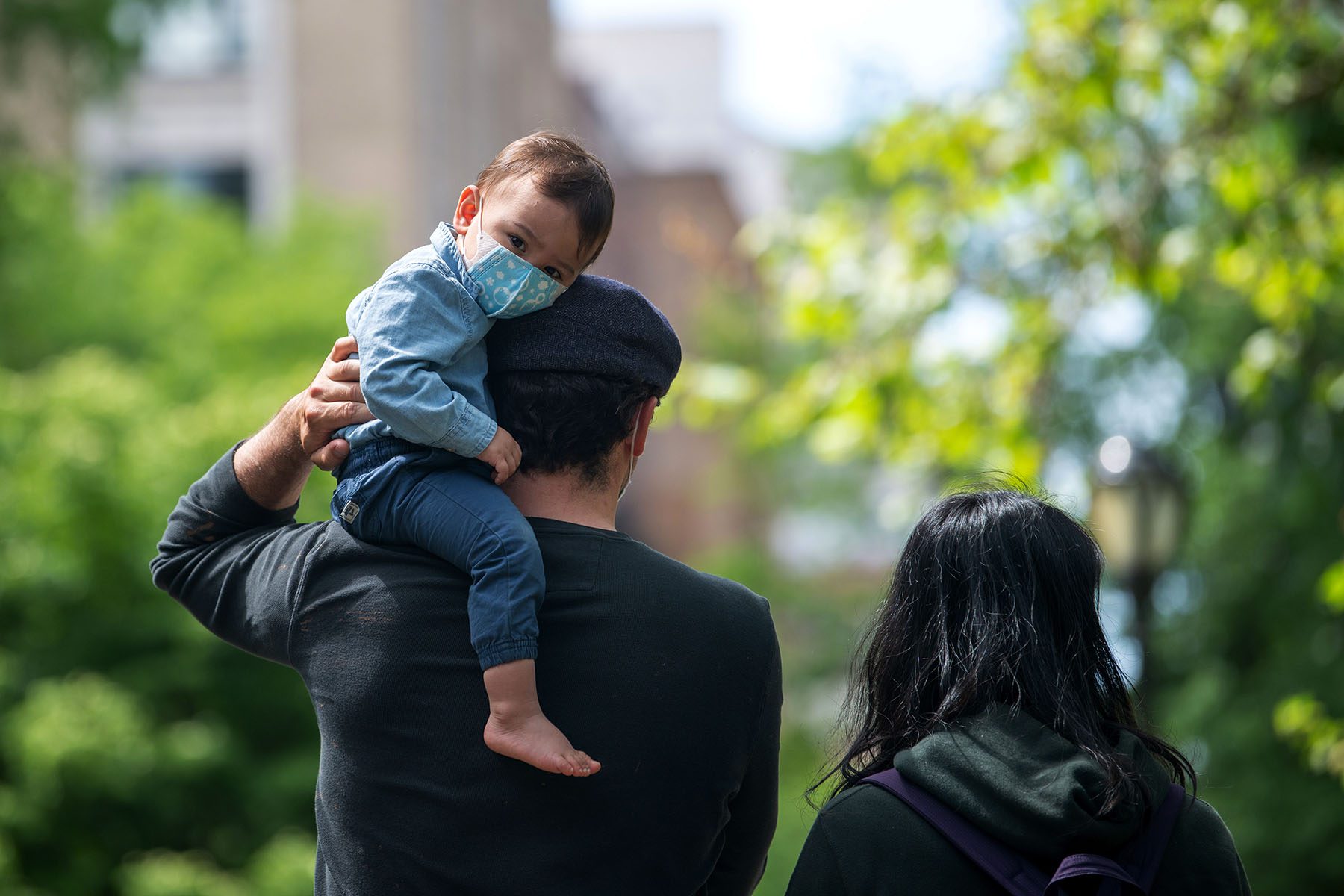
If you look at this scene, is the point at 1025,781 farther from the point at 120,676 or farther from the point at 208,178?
the point at 208,178

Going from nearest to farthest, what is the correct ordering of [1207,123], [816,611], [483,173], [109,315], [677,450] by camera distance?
1. [483,173]
2. [1207,123]
3. [109,315]
4. [816,611]
5. [677,450]

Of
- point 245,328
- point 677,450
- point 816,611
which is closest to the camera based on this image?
point 245,328

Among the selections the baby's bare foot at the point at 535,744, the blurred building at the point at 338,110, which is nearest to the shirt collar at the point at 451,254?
the baby's bare foot at the point at 535,744

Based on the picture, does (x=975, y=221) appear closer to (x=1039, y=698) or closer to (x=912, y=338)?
(x=912, y=338)

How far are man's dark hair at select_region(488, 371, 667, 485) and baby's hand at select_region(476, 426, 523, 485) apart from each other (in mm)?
74

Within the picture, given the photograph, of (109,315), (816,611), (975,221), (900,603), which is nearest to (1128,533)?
(975,221)

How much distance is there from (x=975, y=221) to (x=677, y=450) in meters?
42.7

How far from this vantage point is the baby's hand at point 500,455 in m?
2.38

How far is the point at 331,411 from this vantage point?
99.0 inches

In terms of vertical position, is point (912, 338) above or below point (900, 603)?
below

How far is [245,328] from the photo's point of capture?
62.7 feet

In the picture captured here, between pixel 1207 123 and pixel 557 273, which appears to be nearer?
pixel 557 273

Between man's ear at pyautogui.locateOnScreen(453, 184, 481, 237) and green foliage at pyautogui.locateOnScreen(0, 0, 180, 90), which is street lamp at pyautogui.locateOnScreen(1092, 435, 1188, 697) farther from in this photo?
green foliage at pyautogui.locateOnScreen(0, 0, 180, 90)

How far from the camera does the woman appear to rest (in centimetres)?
219
